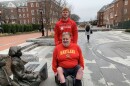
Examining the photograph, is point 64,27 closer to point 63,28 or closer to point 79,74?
point 63,28

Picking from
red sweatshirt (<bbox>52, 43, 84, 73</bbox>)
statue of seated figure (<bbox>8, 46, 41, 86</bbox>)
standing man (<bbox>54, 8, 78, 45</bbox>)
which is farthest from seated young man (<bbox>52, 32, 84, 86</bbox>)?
standing man (<bbox>54, 8, 78, 45</bbox>)

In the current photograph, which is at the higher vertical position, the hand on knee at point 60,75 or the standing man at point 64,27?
the standing man at point 64,27

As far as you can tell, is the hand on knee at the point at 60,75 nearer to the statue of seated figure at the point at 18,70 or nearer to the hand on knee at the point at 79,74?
the hand on knee at the point at 79,74

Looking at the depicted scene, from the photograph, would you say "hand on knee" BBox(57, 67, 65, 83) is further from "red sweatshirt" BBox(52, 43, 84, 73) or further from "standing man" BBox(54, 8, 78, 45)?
"standing man" BBox(54, 8, 78, 45)

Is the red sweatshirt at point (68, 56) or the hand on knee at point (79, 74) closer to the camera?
the hand on knee at point (79, 74)

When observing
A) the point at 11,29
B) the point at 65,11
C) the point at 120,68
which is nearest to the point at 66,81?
the point at 65,11

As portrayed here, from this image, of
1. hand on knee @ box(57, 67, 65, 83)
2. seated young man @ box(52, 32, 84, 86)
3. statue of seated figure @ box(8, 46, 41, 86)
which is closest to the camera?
statue of seated figure @ box(8, 46, 41, 86)

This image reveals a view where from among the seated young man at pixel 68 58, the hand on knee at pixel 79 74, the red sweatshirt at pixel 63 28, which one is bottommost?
the hand on knee at pixel 79 74

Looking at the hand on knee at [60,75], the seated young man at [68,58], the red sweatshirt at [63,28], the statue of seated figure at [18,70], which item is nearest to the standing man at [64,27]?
the red sweatshirt at [63,28]

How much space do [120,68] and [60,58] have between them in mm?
3453

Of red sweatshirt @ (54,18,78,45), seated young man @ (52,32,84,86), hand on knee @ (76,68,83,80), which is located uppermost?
red sweatshirt @ (54,18,78,45)

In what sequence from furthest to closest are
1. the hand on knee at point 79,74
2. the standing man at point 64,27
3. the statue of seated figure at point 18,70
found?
the standing man at point 64,27, the hand on knee at point 79,74, the statue of seated figure at point 18,70

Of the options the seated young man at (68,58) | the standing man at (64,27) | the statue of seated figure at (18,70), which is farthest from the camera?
the standing man at (64,27)

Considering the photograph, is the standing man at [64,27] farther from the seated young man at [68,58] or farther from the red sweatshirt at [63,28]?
the seated young man at [68,58]
